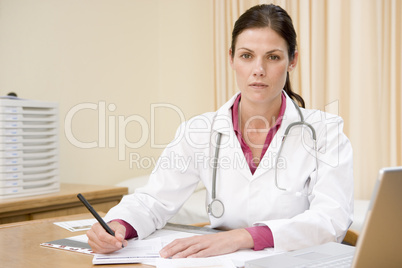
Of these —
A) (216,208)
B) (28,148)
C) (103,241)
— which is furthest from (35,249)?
(28,148)

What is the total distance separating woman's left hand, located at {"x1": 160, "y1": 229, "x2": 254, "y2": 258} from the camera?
1036 mm

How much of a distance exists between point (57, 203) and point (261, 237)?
1.15 meters

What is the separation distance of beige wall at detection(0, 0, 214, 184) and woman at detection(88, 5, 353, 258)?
124 centimetres

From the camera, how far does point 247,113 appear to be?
158 centimetres

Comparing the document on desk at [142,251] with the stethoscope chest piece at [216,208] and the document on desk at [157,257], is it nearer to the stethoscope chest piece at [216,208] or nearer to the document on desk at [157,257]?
the document on desk at [157,257]

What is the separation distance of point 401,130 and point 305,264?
5.73 ft

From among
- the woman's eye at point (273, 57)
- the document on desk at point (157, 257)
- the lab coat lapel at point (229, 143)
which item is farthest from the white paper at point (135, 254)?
the woman's eye at point (273, 57)

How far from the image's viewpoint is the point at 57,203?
6.48 ft

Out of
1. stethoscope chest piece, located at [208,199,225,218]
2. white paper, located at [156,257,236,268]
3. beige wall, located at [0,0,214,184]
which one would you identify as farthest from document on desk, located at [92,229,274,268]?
beige wall, located at [0,0,214,184]

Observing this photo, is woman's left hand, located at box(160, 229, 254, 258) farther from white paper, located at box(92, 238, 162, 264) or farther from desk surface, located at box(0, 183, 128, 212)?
desk surface, located at box(0, 183, 128, 212)

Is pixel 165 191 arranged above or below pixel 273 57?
below

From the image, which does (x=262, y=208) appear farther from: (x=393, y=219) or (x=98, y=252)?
(x=393, y=219)

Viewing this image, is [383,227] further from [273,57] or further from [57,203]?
[57,203]

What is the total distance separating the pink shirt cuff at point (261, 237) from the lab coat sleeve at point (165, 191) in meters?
0.33
